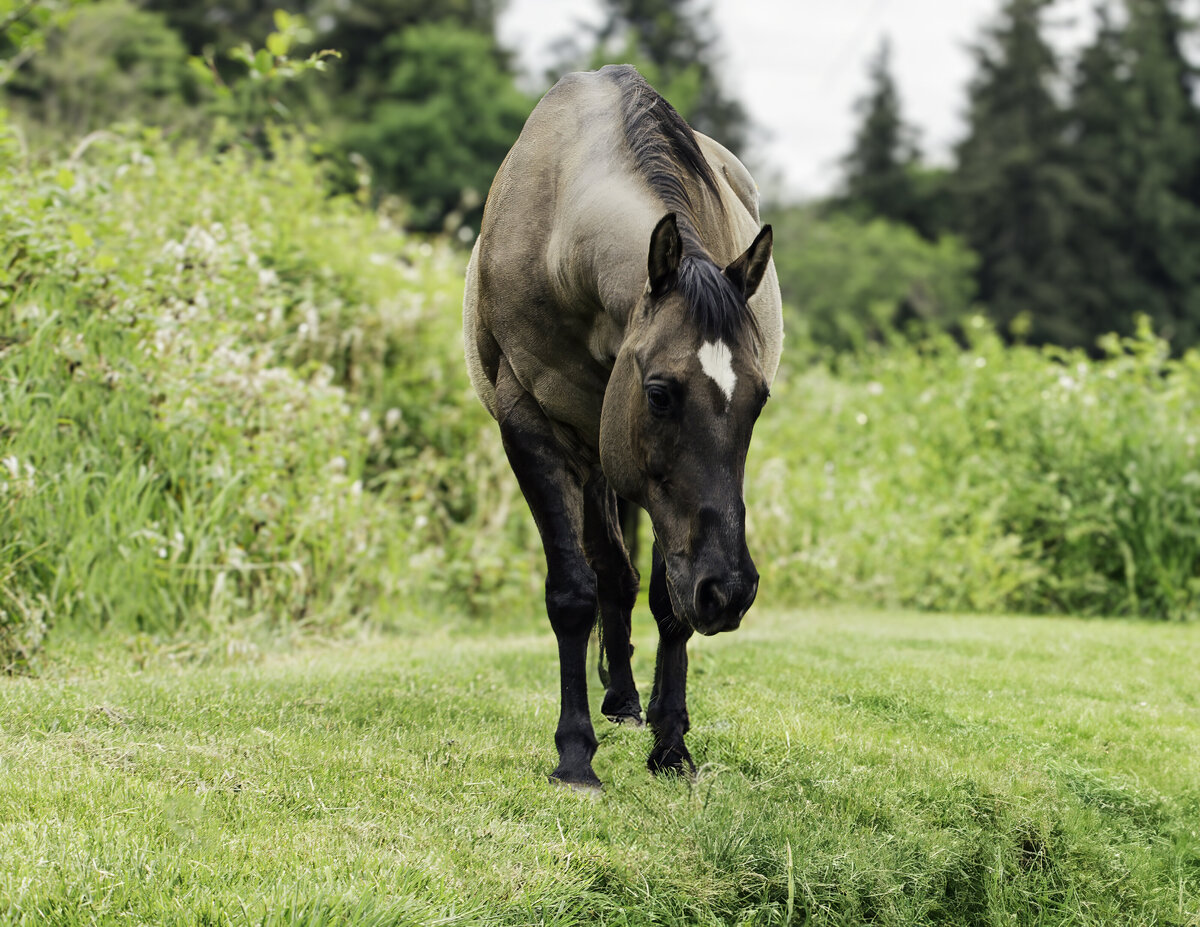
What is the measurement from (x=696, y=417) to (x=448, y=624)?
493cm

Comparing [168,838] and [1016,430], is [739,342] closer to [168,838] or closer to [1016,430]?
[168,838]

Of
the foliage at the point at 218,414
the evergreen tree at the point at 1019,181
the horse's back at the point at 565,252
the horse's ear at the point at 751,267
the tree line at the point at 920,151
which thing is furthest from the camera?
the evergreen tree at the point at 1019,181

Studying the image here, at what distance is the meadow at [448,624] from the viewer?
3041 mm

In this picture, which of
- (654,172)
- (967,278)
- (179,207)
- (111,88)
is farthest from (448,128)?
(654,172)

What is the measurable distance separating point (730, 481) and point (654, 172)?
1.32 metres

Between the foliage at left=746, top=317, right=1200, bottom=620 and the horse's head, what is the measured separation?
19.5 feet

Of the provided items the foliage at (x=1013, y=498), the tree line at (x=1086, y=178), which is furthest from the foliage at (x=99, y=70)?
the tree line at (x=1086, y=178)

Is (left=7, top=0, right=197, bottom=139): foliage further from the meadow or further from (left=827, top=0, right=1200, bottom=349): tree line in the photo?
(left=827, top=0, right=1200, bottom=349): tree line

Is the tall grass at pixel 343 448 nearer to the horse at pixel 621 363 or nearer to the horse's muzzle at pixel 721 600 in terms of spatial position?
the horse at pixel 621 363

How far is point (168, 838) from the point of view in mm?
2836

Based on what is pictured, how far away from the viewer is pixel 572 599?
3.89 m

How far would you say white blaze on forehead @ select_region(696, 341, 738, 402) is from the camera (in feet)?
10.2

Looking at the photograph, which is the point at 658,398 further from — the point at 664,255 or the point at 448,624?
the point at 448,624

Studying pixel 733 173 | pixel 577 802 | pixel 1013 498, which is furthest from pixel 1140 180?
pixel 577 802
